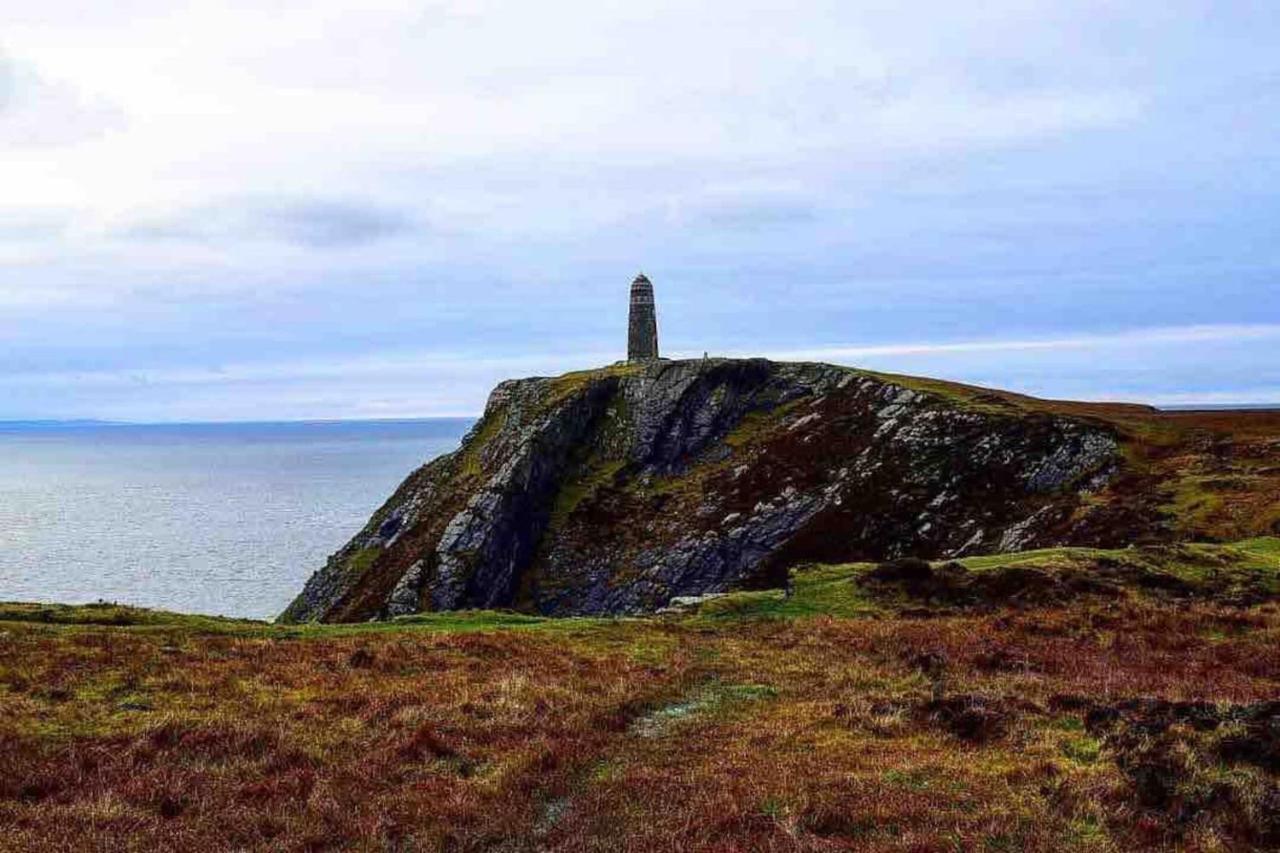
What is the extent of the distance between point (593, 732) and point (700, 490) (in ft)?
226

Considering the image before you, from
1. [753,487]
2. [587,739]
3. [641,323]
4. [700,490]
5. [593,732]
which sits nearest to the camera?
[587,739]

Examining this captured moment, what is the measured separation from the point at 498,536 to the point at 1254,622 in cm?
6142

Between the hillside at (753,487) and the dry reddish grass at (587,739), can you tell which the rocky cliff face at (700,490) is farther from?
the dry reddish grass at (587,739)

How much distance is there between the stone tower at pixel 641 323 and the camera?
117938mm

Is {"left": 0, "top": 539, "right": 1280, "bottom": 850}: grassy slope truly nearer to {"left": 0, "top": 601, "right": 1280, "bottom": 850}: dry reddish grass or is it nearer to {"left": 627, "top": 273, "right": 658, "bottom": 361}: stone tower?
{"left": 0, "top": 601, "right": 1280, "bottom": 850}: dry reddish grass

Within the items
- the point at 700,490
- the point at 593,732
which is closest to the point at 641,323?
the point at 700,490

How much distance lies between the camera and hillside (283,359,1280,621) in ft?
201

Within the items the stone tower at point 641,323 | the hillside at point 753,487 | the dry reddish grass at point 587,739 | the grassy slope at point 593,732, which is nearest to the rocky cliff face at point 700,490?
the hillside at point 753,487

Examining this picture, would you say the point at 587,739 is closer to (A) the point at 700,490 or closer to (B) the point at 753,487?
(B) the point at 753,487

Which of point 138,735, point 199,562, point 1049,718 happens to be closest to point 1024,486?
point 1049,718

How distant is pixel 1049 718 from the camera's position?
19.3 m

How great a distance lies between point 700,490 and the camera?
8812 cm

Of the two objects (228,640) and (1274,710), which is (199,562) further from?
(1274,710)

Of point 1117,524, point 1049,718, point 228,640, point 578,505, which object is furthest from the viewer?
point 578,505
